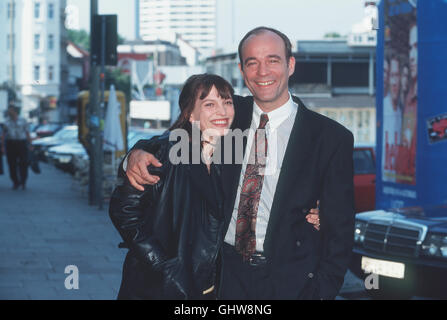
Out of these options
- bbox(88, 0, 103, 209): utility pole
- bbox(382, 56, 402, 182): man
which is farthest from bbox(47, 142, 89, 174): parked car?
bbox(382, 56, 402, 182): man

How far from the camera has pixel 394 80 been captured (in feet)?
31.4

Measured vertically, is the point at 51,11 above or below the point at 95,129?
above

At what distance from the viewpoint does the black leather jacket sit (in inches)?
130

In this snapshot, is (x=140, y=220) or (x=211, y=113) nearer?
(x=140, y=220)

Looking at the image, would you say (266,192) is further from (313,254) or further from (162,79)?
(162,79)

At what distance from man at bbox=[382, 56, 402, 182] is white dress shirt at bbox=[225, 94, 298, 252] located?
5855mm

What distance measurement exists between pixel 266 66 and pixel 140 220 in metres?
0.86

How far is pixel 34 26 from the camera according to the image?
77.4 meters

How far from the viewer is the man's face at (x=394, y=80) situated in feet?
31.1

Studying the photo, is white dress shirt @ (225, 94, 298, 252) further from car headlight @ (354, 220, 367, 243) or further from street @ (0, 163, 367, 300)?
car headlight @ (354, 220, 367, 243)

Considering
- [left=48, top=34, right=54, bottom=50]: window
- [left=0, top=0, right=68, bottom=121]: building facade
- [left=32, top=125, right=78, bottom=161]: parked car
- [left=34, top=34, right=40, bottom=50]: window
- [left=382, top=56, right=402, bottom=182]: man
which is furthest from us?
[left=48, top=34, right=54, bottom=50]: window

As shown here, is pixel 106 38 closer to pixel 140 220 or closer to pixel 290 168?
pixel 290 168

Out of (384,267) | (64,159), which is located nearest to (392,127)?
(384,267)

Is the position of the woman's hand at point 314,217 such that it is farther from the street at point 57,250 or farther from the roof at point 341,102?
the roof at point 341,102
